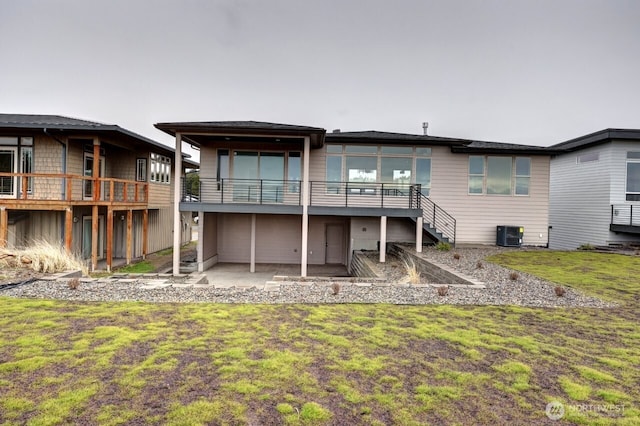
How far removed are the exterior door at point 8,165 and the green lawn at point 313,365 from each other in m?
9.57

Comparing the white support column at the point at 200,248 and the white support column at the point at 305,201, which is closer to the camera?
the white support column at the point at 305,201

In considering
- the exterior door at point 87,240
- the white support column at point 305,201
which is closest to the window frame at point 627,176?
the white support column at point 305,201

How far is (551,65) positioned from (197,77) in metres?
31.7

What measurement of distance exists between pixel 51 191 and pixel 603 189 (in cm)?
2341

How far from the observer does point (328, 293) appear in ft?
24.1

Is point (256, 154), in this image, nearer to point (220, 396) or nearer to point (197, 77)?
point (220, 396)

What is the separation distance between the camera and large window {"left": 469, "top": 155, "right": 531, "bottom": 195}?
15359 mm

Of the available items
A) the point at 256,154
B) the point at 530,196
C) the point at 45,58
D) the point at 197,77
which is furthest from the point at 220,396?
the point at 45,58

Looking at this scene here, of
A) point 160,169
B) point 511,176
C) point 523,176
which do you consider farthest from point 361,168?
point 160,169

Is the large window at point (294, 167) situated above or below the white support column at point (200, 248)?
above

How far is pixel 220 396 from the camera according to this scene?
10.6 feet

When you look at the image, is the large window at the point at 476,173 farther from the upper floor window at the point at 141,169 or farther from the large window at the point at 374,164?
the upper floor window at the point at 141,169

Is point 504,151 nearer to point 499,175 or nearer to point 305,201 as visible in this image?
point 499,175

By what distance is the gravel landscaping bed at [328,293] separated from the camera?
6.75 meters
